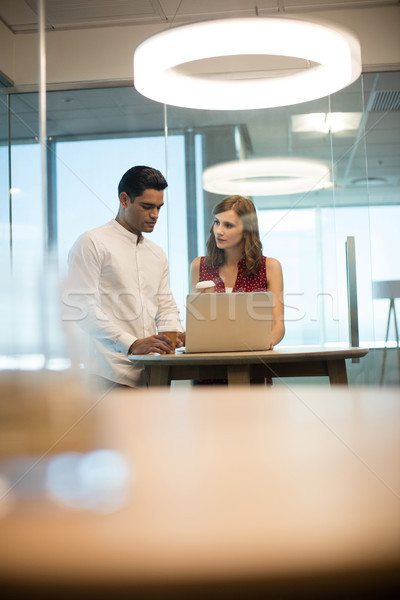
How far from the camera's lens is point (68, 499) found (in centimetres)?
7

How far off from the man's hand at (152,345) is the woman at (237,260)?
44 centimetres

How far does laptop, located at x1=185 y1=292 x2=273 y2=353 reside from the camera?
817mm

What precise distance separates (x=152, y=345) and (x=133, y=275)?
0.72ft

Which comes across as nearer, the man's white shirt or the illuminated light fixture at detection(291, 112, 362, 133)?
the man's white shirt

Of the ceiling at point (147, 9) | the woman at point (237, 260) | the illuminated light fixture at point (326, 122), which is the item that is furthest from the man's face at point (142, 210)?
the illuminated light fixture at point (326, 122)

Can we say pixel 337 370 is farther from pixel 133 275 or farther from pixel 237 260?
pixel 237 260

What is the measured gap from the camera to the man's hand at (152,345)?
706mm

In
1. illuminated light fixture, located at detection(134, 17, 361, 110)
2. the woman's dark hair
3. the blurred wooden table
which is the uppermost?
illuminated light fixture, located at detection(134, 17, 361, 110)

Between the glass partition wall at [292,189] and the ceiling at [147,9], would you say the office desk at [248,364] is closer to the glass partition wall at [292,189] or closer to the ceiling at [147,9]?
the glass partition wall at [292,189]

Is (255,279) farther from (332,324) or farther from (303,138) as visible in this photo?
(303,138)

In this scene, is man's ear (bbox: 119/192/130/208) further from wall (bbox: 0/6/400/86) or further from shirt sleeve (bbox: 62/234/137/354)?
wall (bbox: 0/6/400/86)

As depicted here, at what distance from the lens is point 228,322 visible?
0.86 m

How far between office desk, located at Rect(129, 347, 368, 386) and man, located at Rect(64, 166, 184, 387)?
0.10 feet

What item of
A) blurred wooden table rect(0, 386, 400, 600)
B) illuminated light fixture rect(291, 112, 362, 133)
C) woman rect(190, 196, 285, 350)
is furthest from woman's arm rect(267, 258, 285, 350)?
illuminated light fixture rect(291, 112, 362, 133)
